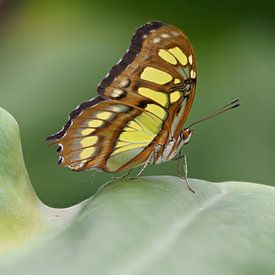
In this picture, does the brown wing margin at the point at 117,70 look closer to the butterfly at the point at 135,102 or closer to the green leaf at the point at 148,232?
the butterfly at the point at 135,102

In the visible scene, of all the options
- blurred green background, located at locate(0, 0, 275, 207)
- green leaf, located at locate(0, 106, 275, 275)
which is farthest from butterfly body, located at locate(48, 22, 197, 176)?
blurred green background, located at locate(0, 0, 275, 207)

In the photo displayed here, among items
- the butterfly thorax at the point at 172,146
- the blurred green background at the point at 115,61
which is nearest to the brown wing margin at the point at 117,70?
the butterfly thorax at the point at 172,146

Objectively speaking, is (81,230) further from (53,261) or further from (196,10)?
(196,10)

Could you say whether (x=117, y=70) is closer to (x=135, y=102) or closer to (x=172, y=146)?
(x=135, y=102)

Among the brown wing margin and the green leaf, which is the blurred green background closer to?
the brown wing margin

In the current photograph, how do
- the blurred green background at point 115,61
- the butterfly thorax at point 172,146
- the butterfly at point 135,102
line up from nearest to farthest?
1. the butterfly at point 135,102
2. the butterfly thorax at point 172,146
3. the blurred green background at point 115,61

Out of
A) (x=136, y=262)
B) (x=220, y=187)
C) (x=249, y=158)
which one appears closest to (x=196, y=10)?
(x=249, y=158)
